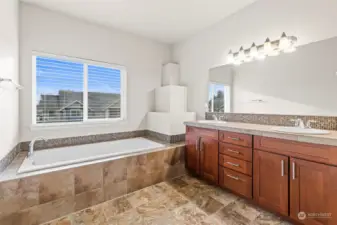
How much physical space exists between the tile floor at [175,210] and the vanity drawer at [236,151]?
54 cm

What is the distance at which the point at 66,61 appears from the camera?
8.71 feet

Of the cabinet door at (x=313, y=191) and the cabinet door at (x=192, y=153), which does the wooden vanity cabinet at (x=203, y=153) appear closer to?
the cabinet door at (x=192, y=153)

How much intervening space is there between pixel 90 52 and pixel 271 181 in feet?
10.0

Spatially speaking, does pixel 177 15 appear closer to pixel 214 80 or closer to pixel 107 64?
pixel 214 80

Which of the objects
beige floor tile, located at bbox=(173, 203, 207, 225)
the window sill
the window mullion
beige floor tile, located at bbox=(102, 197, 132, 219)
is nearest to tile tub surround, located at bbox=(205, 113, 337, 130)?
beige floor tile, located at bbox=(173, 203, 207, 225)

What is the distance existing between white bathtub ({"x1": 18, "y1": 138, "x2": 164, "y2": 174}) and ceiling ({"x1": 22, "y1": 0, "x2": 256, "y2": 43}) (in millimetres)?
1981

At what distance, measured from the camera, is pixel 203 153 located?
2391 millimetres

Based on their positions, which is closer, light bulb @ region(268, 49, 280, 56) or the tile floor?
the tile floor

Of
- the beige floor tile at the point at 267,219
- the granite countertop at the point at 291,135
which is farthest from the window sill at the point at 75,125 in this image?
the beige floor tile at the point at 267,219

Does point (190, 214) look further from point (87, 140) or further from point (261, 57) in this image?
point (261, 57)

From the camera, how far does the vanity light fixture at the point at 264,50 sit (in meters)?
1.95

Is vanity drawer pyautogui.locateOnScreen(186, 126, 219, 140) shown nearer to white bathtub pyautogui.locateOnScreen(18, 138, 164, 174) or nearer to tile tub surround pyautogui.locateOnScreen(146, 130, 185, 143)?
tile tub surround pyautogui.locateOnScreen(146, 130, 185, 143)

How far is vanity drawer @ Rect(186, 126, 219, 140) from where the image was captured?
2.22 metres

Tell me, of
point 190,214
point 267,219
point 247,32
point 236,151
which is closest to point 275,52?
point 247,32
